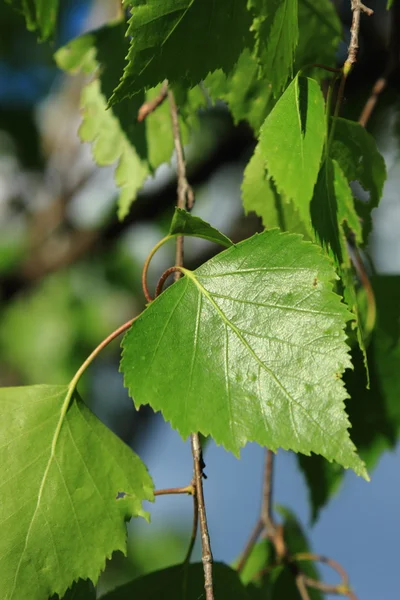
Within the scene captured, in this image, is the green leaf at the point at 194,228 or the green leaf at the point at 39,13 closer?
the green leaf at the point at 194,228

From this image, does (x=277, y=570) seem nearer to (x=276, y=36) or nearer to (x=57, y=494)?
(x=57, y=494)

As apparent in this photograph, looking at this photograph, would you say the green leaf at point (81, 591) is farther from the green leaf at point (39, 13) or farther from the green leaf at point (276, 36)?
the green leaf at point (39, 13)

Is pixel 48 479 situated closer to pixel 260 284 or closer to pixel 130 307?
pixel 260 284

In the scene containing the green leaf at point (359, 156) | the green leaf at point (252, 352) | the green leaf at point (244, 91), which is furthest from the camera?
the green leaf at point (244, 91)

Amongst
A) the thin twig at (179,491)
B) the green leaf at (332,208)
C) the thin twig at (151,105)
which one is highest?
the thin twig at (151,105)

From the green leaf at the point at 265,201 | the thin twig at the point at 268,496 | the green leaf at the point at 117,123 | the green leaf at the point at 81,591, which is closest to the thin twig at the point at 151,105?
the green leaf at the point at 117,123

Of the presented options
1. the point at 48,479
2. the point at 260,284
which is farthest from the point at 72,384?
the point at 260,284

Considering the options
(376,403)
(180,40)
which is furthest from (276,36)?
(376,403)
